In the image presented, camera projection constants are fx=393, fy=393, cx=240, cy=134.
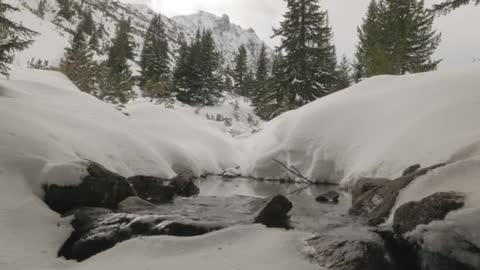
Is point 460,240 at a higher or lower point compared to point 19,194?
higher

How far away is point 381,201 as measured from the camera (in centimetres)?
721

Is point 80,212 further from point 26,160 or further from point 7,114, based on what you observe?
point 7,114

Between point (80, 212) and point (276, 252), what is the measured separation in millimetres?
3525

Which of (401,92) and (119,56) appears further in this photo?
(119,56)

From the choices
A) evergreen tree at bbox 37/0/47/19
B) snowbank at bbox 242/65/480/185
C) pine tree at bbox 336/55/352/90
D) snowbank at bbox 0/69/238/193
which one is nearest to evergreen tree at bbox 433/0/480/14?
snowbank at bbox 242/65/480/185

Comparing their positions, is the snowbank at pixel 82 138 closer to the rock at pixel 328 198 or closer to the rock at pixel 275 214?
the rock at pixel 275 214

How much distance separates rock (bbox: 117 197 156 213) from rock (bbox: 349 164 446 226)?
4.21 meters

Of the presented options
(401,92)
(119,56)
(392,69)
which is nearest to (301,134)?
(401,92)

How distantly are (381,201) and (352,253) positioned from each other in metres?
2.84

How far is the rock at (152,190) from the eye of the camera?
9602mm

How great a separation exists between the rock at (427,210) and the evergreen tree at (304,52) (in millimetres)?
27337

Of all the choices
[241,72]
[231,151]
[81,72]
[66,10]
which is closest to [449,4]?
[231,151]

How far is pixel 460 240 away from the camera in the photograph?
159 inches

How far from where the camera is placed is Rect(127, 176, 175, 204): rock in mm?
9602
